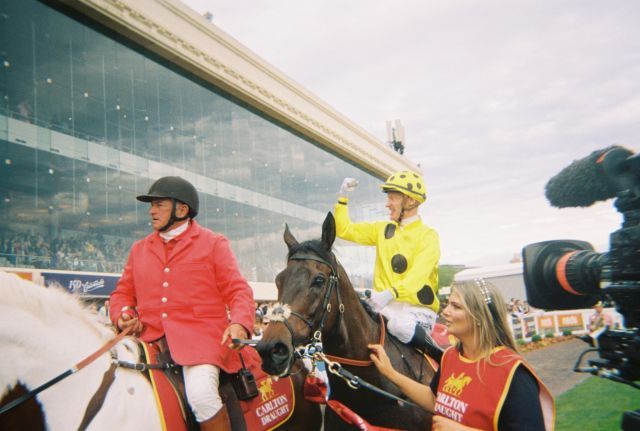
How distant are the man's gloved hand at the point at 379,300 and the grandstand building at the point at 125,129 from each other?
1165cm

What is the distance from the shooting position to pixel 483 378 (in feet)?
7.66

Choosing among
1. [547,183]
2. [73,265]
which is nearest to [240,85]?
[73,265]

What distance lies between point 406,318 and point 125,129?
14375 mm

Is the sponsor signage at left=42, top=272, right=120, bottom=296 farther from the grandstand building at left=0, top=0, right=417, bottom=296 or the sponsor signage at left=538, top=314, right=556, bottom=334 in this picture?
the sponsor signage at left=538, top=314, right=556, bottom=334

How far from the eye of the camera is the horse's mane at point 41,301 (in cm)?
234

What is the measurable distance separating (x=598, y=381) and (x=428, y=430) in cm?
917

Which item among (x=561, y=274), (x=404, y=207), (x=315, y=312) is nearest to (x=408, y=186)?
(x=404, y=207)

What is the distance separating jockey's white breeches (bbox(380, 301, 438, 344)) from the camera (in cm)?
361

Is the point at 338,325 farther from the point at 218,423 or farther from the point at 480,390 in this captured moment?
the point at 480,390

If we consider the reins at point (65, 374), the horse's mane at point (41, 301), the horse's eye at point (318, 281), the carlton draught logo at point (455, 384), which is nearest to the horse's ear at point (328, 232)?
the horse's eye at point (318, 281)

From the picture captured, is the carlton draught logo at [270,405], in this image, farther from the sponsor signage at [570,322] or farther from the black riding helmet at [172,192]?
the sponsor signage at [570,322]

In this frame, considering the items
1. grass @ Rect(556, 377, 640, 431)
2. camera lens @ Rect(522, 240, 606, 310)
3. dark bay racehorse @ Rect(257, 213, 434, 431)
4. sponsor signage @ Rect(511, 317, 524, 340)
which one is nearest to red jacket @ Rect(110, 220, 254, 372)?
dark bay racehorse @ Rect(257, 213, 434, 431)

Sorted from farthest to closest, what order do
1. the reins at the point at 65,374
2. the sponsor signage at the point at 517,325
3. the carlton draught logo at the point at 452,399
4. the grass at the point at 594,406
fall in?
the sponsor signage at the point at 517,325 < the grass at the point at 594,406 < the carlton draught logo at the point at 452,399 < the reins at the point at 65,374

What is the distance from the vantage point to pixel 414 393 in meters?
2.86
